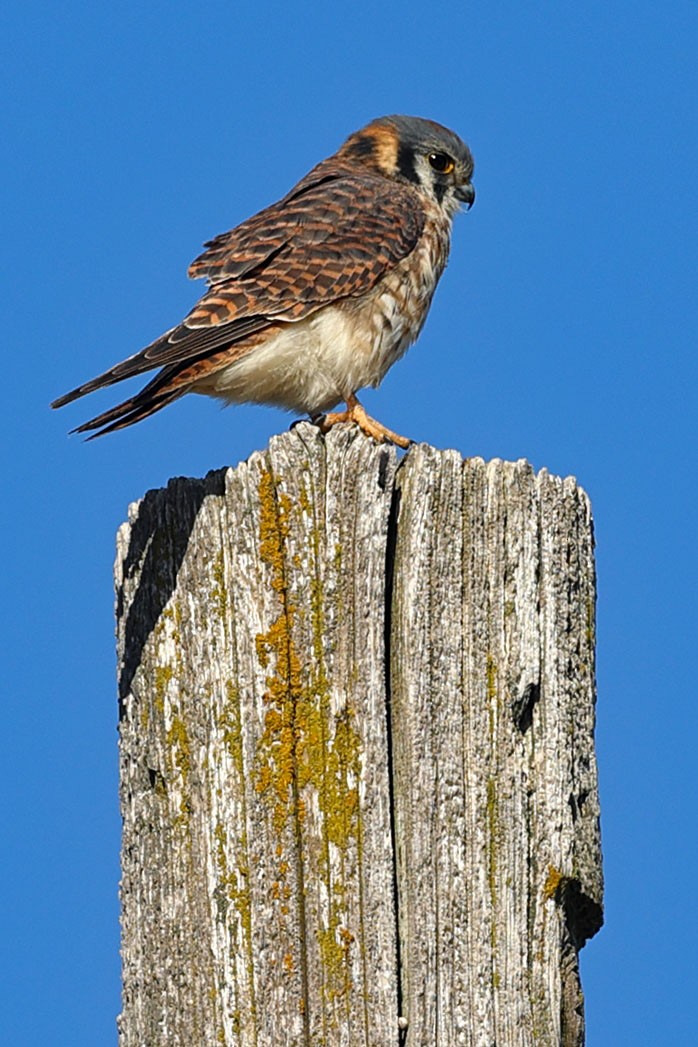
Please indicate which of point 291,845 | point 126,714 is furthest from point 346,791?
point 126,714

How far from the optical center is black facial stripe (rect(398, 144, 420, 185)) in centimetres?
567

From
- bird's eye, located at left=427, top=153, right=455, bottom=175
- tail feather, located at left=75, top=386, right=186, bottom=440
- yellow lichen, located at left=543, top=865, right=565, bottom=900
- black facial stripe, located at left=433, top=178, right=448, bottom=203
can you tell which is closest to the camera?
yellow lichen, located at left=543, top=865, right=565, bottom=900

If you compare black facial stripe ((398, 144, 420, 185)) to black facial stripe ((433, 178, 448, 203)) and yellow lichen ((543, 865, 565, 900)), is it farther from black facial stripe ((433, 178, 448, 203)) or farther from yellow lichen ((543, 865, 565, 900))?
yellow lichen ((543, 865, 565, 900))

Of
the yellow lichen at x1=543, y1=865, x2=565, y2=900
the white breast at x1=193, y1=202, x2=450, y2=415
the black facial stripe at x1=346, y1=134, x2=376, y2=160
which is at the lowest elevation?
the yellow lichen at x1=543, y1=865, x2=565, y2=900

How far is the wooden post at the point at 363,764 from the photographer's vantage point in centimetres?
227

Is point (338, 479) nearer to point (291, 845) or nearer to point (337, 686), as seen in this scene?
point (337, 686)

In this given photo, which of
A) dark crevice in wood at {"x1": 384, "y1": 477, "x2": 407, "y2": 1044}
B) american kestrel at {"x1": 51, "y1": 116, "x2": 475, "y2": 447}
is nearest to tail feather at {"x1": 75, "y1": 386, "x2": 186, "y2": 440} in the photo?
american kestrel at {"x1": 51, "y1": 116, "x2": 475, "y2": 447}

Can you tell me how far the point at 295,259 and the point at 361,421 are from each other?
2.08 ft

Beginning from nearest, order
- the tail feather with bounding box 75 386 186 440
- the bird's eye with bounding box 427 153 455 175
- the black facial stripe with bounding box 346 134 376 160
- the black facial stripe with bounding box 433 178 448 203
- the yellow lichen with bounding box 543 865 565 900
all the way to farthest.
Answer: the yellow lichen with bounding box 543 865 565 900, the tail feather with bounding box 75 386 186 440, the black facial stripe with bounding box 433 178 448 203, the bird's eye with bounding box 427 153 455 175, the black facial stripe with bounding box 346 134 376 160

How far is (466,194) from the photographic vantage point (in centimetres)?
575

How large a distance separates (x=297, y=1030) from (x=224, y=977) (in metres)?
Result: 0.16

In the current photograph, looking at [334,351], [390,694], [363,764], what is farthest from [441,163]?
[363,764]

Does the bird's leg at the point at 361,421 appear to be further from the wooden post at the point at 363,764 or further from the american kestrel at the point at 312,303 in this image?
the wooden post at the point at 363,764

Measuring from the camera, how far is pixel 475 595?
246 centimetres
